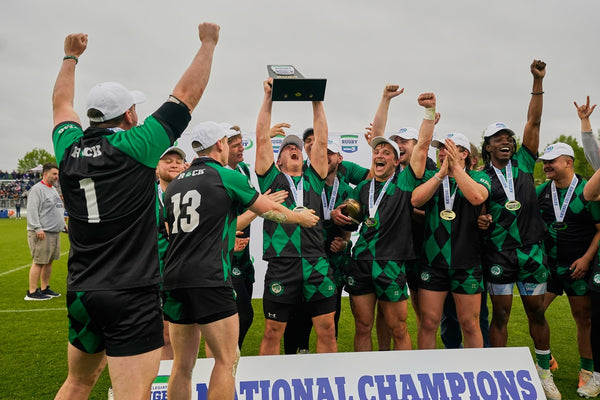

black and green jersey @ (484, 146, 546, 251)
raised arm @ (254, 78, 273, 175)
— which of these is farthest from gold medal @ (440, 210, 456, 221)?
raised arm @ (254, 78, 273, 175)

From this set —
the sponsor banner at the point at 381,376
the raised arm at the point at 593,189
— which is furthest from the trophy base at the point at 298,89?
the raised arm at the point at 593,189

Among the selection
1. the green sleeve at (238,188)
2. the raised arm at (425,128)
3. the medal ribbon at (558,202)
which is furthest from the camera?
the medal ribbon at (558,202)

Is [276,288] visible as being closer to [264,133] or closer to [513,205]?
[264,133]

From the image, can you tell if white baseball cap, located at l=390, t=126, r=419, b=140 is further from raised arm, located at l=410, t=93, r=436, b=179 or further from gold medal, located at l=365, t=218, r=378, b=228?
gold medal, located at l=365, t=218, r=378, b=228

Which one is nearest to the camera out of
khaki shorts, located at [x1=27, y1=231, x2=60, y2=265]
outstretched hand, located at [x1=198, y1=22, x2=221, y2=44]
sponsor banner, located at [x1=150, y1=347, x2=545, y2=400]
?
outstretched hand, located at [x1=198, y1=22, x2=221, y2=44]

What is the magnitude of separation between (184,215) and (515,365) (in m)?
3.15

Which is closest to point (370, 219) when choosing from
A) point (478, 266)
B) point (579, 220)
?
point (478, 266)

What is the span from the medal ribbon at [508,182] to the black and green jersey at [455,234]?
0.27 m

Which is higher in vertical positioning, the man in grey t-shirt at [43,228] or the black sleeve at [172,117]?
the black sleeve at [172,117]

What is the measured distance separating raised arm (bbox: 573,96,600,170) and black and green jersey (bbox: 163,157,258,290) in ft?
13.8

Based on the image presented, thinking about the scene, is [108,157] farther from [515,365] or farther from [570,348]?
[570,348]

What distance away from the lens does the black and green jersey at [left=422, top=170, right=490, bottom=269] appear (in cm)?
462

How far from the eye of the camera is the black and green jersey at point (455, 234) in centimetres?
462

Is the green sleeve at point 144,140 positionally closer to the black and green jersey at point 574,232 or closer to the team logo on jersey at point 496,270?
the team logo on jersey at point 496,270
